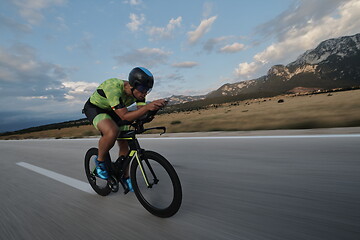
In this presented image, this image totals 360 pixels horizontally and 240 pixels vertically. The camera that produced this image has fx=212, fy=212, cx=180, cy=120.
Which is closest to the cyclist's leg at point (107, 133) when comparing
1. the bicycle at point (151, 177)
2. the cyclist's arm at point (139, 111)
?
the bicycle at point (151, 177)

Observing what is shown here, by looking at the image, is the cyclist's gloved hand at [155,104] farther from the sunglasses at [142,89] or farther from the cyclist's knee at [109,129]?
the cyclist's knee at [109,129]

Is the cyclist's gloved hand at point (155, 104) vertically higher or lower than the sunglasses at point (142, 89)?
lower

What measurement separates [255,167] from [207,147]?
183cm

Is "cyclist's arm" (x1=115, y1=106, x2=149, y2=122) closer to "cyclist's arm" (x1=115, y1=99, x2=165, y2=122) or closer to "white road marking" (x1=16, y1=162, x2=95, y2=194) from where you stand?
"cyclist's arm" (x1=115, y1=99, x2=165, y2=122)

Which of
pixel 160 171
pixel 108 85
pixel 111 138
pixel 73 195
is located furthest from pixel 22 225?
pixel 108 85

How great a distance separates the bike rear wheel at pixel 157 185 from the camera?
198 centimetres

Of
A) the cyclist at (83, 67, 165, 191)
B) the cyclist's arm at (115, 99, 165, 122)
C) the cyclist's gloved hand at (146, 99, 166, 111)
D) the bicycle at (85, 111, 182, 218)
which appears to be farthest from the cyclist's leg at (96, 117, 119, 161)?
the cyclist's gloved hand at (146, 99, 166, 111)

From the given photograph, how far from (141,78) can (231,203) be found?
1.64 meters

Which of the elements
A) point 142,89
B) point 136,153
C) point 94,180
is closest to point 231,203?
point 136,153

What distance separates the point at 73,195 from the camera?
9.98ft

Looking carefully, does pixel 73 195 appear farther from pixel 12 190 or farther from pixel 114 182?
pixel 12 190

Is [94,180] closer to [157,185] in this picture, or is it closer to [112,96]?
[157,185]

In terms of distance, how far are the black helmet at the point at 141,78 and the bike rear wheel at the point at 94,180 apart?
4.33 feet

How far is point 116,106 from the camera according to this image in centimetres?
227
